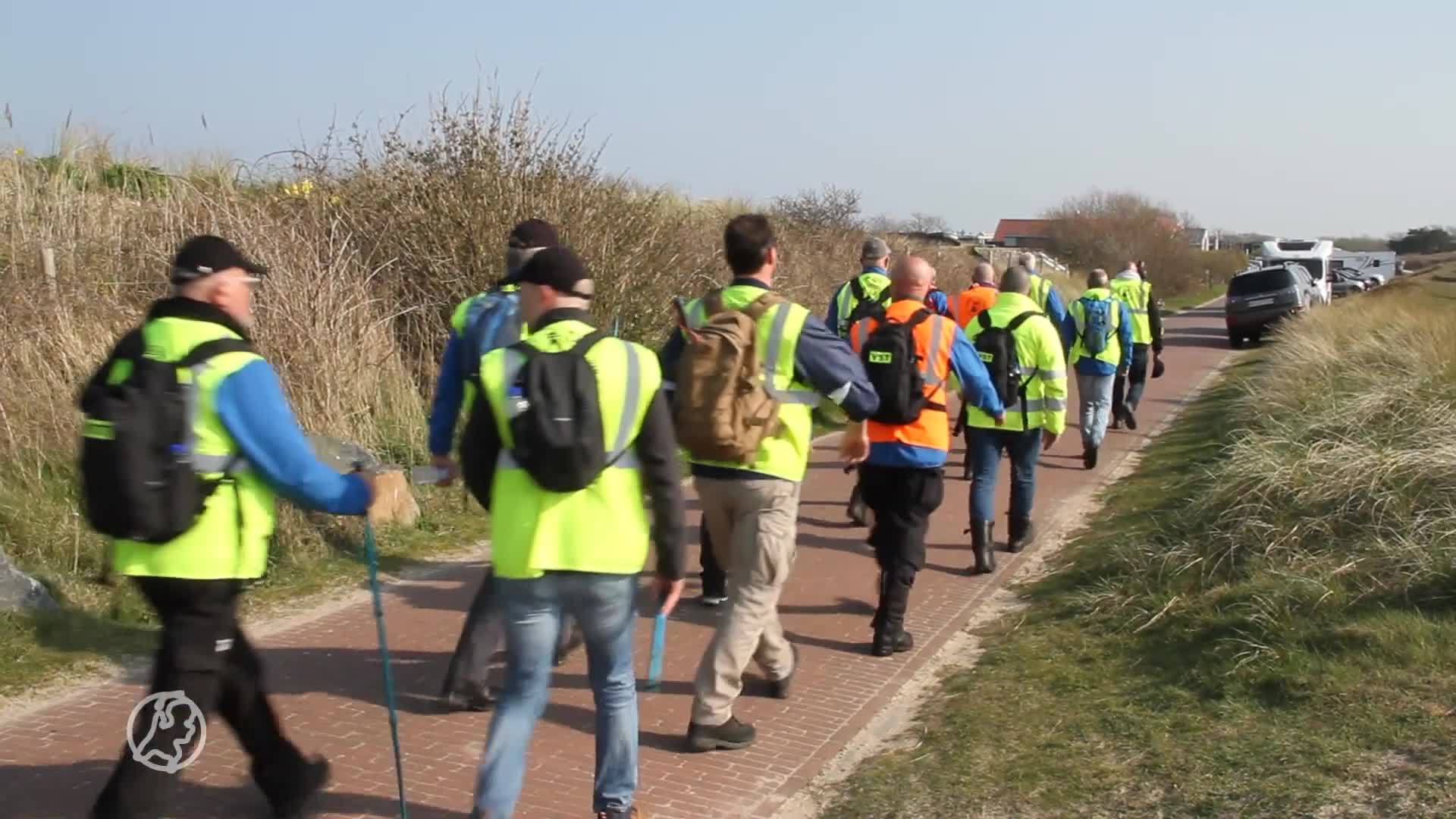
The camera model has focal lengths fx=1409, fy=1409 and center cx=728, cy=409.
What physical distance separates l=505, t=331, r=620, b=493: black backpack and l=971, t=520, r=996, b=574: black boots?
16.1 ft

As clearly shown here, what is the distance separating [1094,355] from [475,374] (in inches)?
314

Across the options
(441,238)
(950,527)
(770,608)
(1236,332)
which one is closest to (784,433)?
(770,608)

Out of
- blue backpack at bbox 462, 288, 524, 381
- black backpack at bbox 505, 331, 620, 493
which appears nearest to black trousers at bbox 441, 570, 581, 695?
blue backpack at bbox 462, 288, 524, 381

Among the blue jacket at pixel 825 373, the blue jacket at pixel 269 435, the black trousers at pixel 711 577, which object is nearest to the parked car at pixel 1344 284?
the black trousers at pixel 711 577

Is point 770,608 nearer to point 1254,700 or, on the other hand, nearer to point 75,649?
point 1254,700

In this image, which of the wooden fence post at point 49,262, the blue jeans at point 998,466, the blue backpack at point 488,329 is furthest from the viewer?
the wooden fence post at point 49,262

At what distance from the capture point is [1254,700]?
562 cm

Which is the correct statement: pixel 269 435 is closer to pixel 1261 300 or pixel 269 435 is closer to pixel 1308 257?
pixel 1261 300

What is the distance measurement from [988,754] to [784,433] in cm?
145

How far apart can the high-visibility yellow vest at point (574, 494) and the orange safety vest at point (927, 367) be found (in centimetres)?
269

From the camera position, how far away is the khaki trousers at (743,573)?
5.41 meters

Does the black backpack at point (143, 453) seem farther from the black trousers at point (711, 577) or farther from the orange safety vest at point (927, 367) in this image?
the black trousers at point (711, 577)

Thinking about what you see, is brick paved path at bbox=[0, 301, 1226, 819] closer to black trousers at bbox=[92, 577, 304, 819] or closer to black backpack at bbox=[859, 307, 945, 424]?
black trousers at bbox=[92, 577, 304, 819]

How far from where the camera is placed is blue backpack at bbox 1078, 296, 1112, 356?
12.3m
